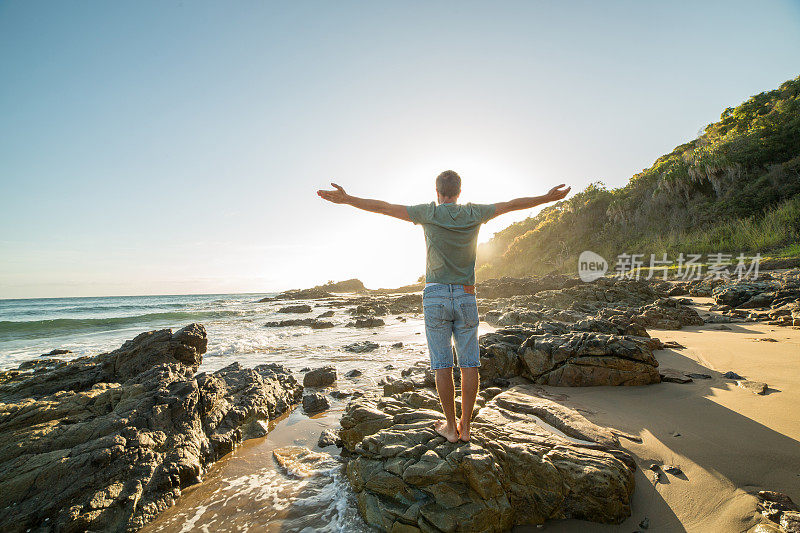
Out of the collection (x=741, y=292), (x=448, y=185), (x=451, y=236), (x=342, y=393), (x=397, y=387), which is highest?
(x=448, y=185)

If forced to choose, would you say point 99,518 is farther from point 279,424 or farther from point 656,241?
point 656,241

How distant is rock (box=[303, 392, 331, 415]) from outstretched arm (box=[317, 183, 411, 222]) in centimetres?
388

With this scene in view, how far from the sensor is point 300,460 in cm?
382

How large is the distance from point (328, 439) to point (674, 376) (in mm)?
5232

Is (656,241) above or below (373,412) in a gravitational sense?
above

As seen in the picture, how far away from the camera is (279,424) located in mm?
4984

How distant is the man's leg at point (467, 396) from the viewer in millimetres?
2895

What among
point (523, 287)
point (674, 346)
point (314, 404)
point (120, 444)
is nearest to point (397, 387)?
point (314, 404)

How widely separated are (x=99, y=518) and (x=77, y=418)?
2029 mm

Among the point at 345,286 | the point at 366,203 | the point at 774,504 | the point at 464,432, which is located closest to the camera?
the point at 774,504

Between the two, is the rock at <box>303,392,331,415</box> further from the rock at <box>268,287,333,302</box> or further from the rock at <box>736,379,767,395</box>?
the rock at <box>268,287,333,302</box>

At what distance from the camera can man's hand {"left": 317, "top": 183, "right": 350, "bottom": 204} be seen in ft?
10.3

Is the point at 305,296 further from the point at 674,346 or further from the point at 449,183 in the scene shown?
the point at 449,183


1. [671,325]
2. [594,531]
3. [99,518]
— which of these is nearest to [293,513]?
[99,518]
